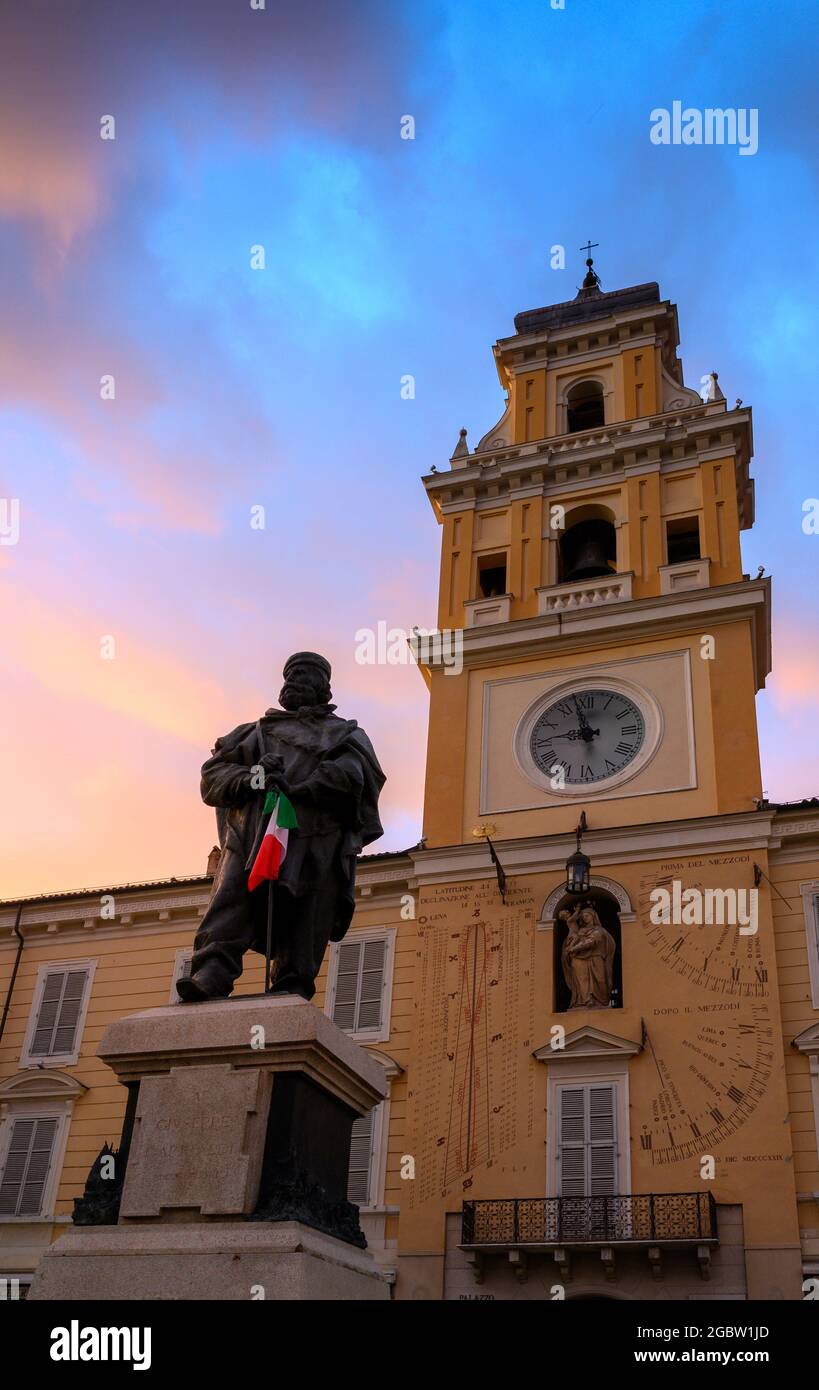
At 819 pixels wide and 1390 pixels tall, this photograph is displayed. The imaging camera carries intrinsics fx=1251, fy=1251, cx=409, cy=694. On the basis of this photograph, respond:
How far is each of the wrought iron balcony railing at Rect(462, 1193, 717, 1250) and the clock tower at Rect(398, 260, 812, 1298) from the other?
0.04 metres

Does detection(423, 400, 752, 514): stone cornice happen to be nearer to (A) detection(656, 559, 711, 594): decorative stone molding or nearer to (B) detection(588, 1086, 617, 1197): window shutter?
(A) detection(656, 559, 711, 594): decorative stone molding

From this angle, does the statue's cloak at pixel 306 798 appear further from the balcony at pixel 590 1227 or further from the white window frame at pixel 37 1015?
the white window frame at pixel 37 1015

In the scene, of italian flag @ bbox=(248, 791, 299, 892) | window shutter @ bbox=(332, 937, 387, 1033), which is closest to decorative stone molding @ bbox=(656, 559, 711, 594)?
window shutter @ bbox=(332, 937, 387, 1033)

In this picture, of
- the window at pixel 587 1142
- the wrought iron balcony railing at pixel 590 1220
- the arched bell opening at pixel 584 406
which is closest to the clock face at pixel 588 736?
the window at pixel 587 1142

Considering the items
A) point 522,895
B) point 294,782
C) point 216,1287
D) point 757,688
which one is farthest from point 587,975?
point 216,1287

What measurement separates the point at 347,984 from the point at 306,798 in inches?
618

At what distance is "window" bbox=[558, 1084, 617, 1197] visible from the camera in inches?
723

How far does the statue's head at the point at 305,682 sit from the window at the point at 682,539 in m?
18.6

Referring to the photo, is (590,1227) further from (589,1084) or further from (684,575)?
(684,575)

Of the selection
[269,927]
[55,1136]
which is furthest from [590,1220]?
[269,927]
